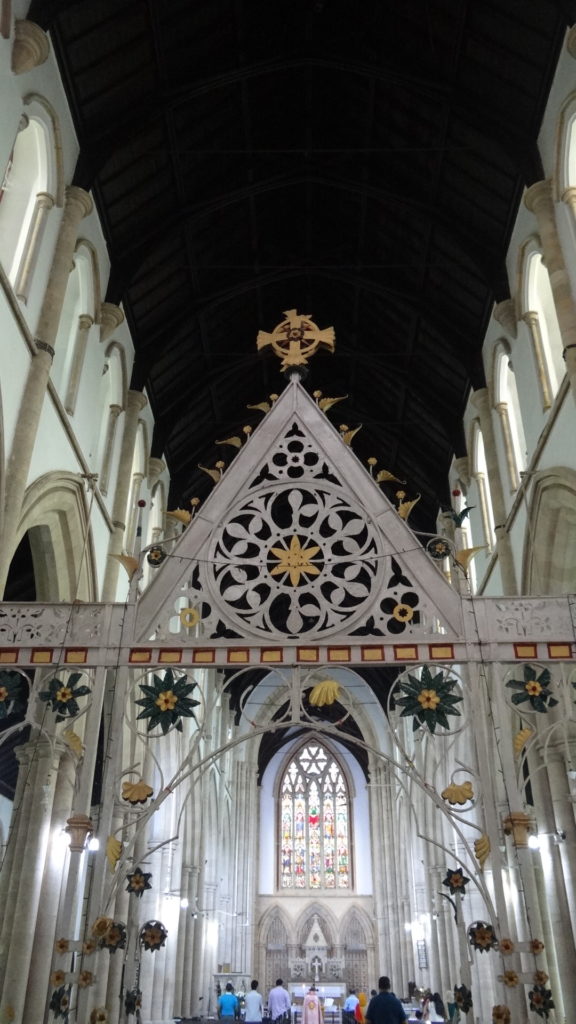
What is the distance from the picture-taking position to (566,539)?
425 inches

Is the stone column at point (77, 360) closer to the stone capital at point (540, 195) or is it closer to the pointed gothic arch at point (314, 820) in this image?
the stone capital at point (540, 195)

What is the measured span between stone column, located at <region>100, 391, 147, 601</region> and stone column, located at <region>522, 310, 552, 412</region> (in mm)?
6276

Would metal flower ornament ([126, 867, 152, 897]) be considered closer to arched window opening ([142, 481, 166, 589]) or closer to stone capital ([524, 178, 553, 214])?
stone capital ([524, 178, 553, 214])

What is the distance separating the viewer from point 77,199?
10.4m

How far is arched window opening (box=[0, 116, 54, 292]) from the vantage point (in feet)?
29.8

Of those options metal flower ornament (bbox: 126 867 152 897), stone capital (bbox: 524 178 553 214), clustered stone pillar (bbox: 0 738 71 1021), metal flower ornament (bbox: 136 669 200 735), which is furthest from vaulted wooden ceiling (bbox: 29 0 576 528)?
metal flower ornament (bbox: 126 867 152 897)

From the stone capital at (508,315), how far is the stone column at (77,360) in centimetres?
593

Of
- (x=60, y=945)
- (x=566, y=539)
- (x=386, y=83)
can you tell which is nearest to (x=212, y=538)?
(x=60, y=945)

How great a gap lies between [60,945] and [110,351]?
401 inches

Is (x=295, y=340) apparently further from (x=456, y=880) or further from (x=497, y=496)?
(x=497, y=496)

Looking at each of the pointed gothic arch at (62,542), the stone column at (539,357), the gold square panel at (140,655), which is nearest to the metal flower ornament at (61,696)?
the gold square panel at (140,655)

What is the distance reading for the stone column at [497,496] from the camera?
40.2 feet

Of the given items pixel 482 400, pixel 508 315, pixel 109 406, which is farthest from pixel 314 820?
pixel 508 315

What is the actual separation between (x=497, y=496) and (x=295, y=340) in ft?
26.0
